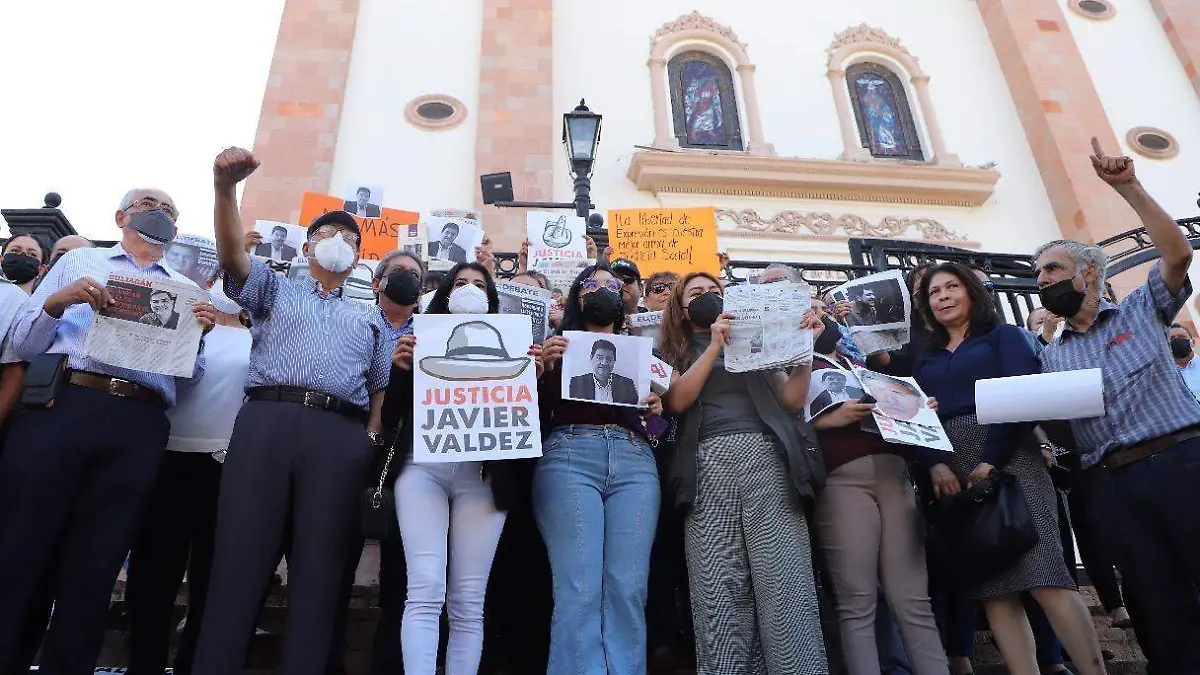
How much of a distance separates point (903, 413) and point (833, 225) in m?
8.64

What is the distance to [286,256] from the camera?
632 cm

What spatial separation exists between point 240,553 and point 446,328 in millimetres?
1162

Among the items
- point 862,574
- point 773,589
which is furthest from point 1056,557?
point 773,589

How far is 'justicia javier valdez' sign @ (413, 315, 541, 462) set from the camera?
320 centimetres

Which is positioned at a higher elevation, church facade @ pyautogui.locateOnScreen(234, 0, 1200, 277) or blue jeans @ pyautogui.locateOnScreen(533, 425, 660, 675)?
church facade @ pyautogui.locateOnScreen(234, 0, 1200, 277)

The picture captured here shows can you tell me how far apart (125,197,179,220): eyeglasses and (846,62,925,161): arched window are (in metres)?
10.9

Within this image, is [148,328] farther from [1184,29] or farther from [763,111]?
[1184,29]

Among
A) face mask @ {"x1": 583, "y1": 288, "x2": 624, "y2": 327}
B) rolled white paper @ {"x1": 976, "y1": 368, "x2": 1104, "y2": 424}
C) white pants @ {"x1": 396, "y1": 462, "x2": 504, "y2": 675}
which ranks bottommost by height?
white pants @ {"x1": 396, "y1": 462, "x2": 504, "y2": 675}

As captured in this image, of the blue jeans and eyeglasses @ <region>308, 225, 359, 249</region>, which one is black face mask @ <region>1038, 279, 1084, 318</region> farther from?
eyeglasses @ <region>308, 225, 359, 249</region>

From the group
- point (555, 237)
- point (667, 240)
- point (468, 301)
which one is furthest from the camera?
Result: point (667, 240)

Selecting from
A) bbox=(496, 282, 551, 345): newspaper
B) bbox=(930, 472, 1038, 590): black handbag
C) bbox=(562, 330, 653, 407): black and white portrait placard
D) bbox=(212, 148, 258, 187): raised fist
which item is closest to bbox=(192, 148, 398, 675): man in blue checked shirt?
bbox=(212, 148, 258, 187): raised fist

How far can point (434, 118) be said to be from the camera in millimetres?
11672

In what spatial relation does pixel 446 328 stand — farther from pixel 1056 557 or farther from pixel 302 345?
pixel 1056 557

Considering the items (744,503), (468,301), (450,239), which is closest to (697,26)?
(450,239)
